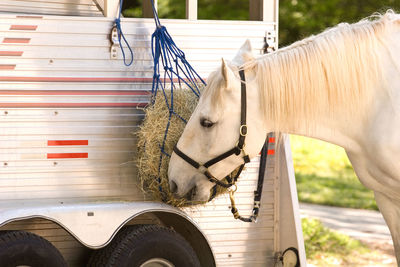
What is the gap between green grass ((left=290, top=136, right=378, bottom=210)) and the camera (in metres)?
10.0

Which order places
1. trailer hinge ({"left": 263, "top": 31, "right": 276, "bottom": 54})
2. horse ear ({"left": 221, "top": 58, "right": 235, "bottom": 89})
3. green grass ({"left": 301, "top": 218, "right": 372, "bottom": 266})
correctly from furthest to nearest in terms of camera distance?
1. green grass ({"left": 301, "top": 218, "right": 372, "bottom": 266})
2. trailer hinge ({"left": 263, "top": 31, "right": 276, "bottom": 54})
3. horse ear ({"left": 221, "top": 58, "right": 235, "bottom": 89})

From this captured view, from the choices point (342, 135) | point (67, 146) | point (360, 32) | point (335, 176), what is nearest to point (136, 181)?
point (67, 146)

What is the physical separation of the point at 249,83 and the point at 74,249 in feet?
5.28

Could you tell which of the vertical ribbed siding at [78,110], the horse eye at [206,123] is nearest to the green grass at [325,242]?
the vertical ribbed siding at [78,110]

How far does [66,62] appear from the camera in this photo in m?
4.08

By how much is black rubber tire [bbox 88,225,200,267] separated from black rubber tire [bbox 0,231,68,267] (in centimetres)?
37

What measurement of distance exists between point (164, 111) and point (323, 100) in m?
1.02

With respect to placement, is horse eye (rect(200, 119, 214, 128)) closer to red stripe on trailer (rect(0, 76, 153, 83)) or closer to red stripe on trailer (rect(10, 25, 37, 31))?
red stripe on trailer (rect(0, 76, 153, 83))

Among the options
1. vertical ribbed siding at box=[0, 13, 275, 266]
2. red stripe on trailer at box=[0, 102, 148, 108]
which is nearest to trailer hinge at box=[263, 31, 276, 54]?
vertical ribbed siding at box=[0, 13, 275, 266]

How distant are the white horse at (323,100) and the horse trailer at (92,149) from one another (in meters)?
0.41

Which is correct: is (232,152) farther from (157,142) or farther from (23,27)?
(23,27)

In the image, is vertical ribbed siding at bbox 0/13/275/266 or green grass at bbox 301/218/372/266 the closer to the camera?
vertical ribbed siding at bbox 0/13/275/266

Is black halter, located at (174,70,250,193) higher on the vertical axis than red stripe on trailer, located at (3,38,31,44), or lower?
lower

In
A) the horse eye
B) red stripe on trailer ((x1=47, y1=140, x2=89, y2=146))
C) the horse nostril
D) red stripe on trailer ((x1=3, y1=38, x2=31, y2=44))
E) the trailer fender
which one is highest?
red stripe on trailer ((x1=3, y1=38, x2=31, y2=44))
